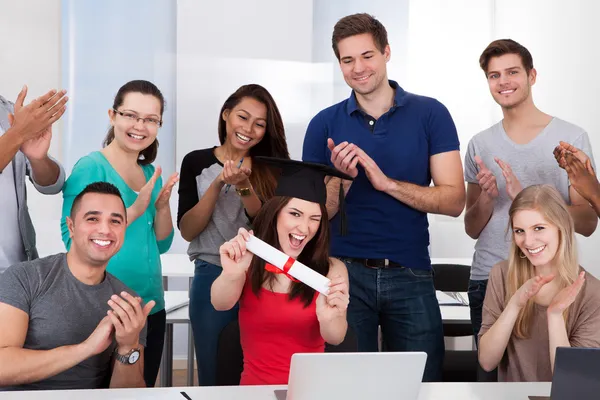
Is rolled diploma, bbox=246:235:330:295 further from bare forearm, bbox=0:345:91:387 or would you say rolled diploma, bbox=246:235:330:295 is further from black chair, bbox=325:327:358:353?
bare forearm, bbox=0:345:91:387

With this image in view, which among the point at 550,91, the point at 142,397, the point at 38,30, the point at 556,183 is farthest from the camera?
the point at 38,30

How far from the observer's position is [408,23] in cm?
568

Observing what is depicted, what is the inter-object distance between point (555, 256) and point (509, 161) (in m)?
0.61

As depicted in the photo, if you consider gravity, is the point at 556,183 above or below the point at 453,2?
below

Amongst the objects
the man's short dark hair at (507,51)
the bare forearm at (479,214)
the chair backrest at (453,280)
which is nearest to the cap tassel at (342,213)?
Answer: the bare forearm at (479,214)

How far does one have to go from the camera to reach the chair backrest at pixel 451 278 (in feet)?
14.2

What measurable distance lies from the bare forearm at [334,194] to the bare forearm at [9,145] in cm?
116

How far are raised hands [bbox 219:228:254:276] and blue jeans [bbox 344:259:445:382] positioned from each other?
0.57 m

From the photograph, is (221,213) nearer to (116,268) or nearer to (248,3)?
(116,268)

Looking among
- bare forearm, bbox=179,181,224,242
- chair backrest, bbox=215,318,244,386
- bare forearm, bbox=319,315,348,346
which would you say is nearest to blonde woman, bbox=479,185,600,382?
bare forearm, bbox=319,315,348,346

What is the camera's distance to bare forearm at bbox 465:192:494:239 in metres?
2.98

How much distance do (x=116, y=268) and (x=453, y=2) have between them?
3.97 metres

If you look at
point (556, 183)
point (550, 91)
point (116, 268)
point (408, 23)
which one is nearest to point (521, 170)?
point (556, 183)

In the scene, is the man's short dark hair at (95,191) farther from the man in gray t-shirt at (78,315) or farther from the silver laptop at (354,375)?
the silver laptop at (354,375)
